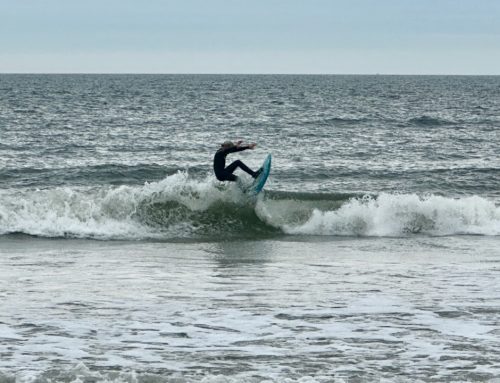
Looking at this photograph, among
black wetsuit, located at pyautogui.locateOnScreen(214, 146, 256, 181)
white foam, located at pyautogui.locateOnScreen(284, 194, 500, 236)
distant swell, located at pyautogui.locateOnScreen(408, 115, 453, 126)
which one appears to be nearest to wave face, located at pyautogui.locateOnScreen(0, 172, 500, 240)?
white foam, located at pyautogui.locateOnScreen(284, 194, 500, 236)

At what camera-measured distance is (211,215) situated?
20.4 metres

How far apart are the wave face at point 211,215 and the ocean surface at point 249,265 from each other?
4cm

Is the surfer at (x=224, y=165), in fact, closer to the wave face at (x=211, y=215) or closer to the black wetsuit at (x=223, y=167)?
the black wetsuit at (x=223, y=167)

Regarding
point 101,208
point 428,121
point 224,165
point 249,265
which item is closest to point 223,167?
point 224,165

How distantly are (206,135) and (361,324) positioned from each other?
109 ft

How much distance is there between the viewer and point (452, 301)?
1146cm

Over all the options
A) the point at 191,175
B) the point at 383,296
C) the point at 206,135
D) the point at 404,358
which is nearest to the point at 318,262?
the point at 383,296

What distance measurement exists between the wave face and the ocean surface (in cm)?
4

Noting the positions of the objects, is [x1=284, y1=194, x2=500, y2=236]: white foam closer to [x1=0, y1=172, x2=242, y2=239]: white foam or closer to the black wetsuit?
the black wetsuit

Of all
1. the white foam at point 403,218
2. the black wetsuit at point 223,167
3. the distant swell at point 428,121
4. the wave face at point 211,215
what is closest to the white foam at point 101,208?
the wave face at point 211,215

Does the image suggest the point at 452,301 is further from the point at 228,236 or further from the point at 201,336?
the point at 228,236

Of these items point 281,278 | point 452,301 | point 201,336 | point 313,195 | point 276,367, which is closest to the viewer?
point 276,367

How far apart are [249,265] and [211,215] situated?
5842 millimetres

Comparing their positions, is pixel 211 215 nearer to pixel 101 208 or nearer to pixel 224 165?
pixel 224 165
